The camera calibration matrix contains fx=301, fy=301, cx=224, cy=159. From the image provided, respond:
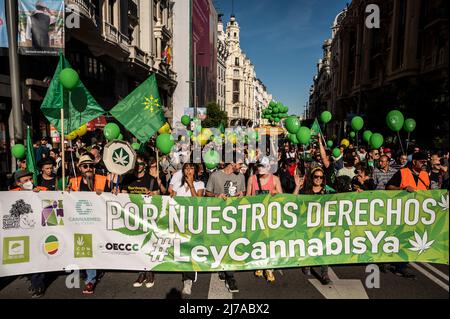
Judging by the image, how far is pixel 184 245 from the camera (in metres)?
3.98

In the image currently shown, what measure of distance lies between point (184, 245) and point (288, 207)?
1464 millimetres

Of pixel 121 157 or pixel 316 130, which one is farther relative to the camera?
pixel 316 130

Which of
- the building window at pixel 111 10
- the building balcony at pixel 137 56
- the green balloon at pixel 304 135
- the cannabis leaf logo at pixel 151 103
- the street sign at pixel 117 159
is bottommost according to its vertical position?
the street sign at pixel 117 159

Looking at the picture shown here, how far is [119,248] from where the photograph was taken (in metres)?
3.97

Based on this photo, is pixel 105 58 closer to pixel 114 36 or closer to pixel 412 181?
pixel 114 36

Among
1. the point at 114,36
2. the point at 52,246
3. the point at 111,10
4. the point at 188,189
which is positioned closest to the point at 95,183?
the point at 52,246

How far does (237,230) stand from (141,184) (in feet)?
5.33

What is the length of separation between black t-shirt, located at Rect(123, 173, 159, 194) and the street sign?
1.05ft

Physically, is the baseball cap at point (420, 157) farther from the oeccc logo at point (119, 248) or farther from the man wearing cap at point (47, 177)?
the man wearing cap at point (47, 177)

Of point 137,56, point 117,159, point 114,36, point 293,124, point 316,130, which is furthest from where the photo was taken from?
point 137,56

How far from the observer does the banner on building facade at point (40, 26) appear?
8.68m

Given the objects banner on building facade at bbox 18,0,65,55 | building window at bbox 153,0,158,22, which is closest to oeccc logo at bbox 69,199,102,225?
banner on building facade at bbox 18,0,65,55

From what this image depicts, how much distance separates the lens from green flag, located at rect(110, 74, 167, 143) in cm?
494

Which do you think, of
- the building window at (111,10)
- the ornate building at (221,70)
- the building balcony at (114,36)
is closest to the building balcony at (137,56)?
the building balcony at (114,36)
